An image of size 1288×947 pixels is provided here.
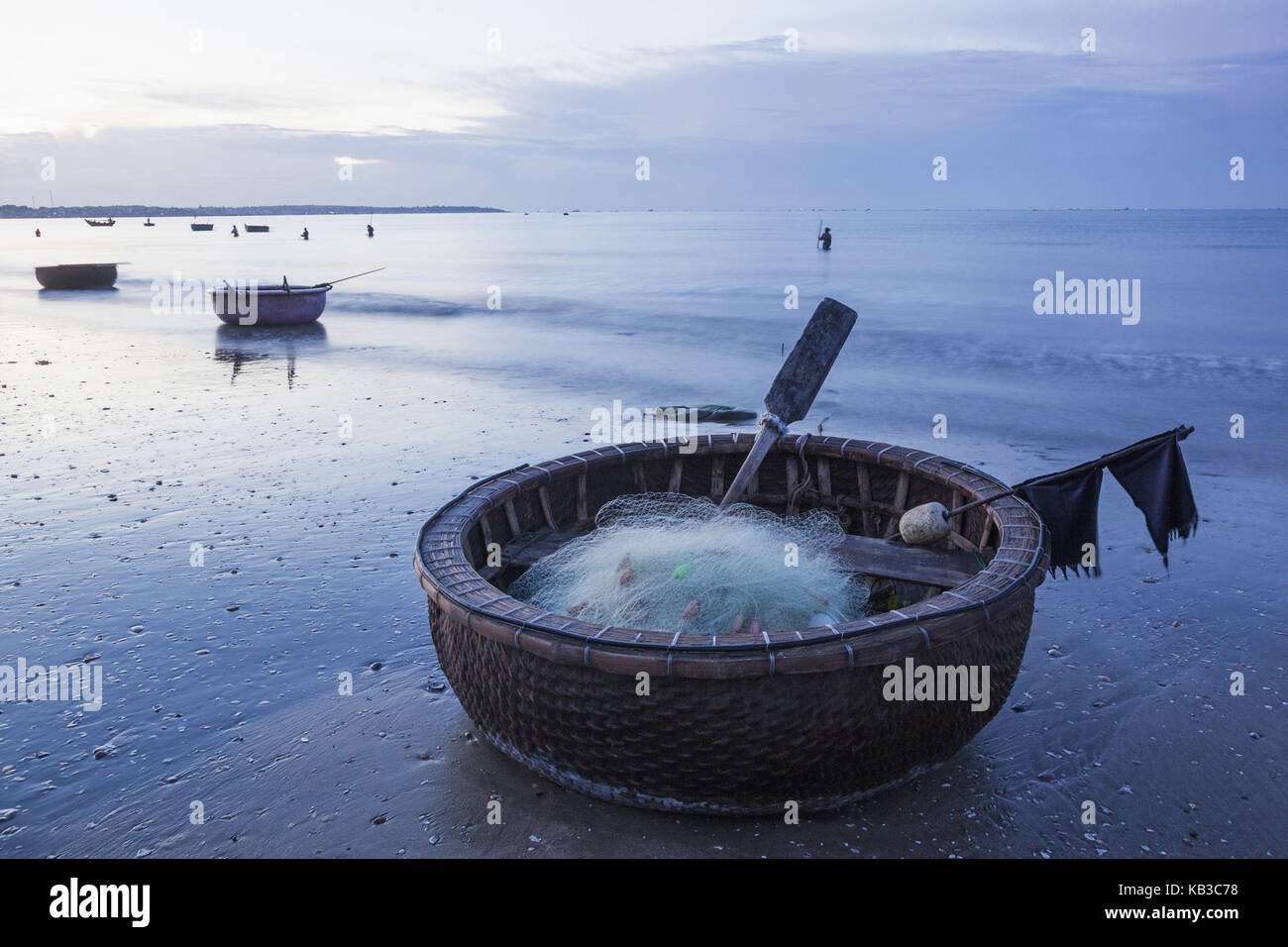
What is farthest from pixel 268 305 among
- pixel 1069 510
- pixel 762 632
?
pixel 762 632

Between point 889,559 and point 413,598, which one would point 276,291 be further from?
point 889,559

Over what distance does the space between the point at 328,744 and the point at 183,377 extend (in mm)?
14180

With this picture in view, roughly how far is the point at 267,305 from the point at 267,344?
8.06 feet

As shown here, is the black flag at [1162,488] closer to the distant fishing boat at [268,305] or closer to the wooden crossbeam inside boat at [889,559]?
the wooden crossbeam inside boat at [889,559]

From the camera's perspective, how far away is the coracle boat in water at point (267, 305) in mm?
23672

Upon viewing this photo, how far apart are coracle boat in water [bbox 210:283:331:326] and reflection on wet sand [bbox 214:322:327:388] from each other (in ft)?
0.80

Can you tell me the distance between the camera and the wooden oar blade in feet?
21.0

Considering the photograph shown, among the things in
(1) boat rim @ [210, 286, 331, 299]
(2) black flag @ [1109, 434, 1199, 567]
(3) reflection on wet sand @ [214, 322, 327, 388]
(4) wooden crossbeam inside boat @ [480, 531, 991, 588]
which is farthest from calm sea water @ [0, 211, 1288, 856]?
(1) boat rim @ [210, 286, 331, 299]

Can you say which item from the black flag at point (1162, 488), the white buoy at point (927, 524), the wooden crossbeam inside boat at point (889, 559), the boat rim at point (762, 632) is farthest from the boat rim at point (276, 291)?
the black flag at point (1162, 488)

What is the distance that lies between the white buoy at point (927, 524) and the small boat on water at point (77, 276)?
3922cm

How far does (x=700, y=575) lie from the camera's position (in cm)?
496

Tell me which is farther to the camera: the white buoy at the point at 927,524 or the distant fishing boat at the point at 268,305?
the distant fishing boat at the point at 268,305
